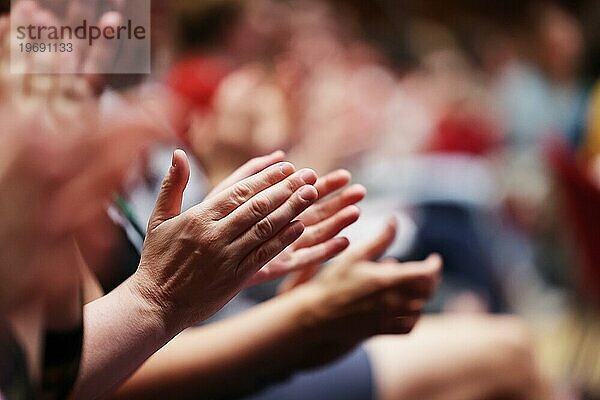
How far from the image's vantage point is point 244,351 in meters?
0.89

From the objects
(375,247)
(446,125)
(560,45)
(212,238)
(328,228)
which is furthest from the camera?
(560,45)

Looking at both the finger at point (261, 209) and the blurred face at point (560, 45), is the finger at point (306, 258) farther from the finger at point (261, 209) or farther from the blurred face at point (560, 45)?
the blurred face at point (560, 45)

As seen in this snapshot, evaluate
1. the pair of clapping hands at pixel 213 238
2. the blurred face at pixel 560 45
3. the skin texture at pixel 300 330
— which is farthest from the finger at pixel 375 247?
the blurred face at pixel 560 45

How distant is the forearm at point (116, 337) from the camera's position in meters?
0.63

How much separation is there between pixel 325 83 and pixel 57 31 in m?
1.49

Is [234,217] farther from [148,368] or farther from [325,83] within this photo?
[325,83]

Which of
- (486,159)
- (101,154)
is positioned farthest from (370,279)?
(486,159)

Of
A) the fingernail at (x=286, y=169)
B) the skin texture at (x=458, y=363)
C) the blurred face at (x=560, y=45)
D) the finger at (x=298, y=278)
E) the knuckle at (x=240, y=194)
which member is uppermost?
the blurred face at (x=560, y=45)

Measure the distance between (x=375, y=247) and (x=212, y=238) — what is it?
1.08 ft

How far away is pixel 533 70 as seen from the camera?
3031 millimetres

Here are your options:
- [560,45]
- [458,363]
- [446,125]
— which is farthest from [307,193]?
[560,45]

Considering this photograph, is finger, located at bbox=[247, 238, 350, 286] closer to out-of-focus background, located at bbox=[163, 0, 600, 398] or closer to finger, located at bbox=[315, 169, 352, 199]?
finger, located at bbox=[315, 169, 352, 199]

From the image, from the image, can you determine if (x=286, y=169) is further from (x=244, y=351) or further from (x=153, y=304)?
(x=244, y=351)

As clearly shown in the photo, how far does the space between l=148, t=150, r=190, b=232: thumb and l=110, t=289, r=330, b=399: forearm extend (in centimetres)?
24
